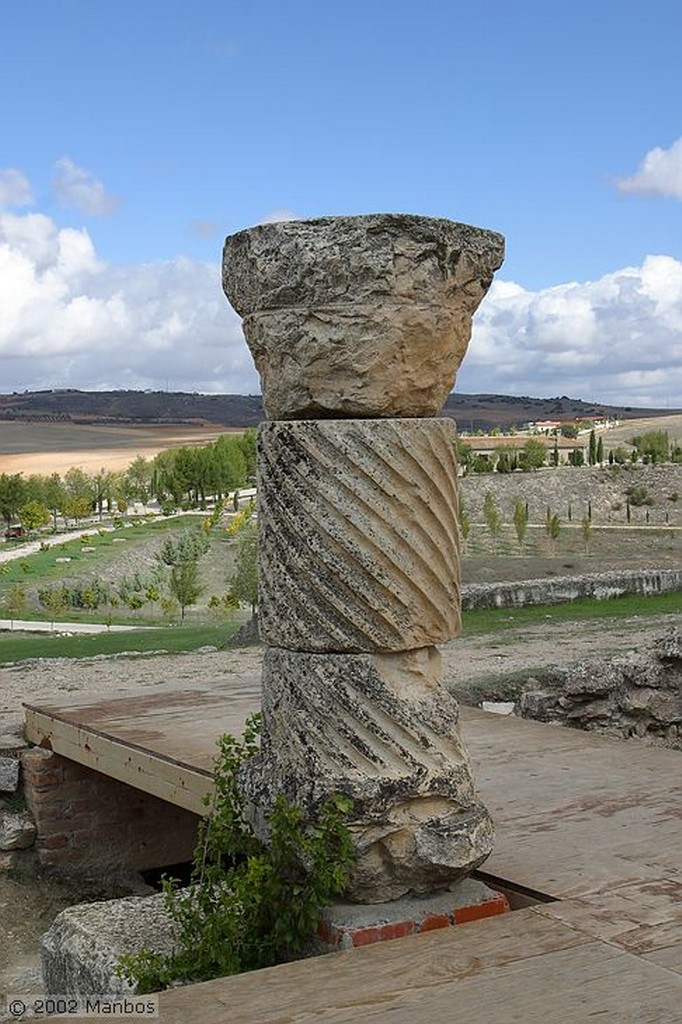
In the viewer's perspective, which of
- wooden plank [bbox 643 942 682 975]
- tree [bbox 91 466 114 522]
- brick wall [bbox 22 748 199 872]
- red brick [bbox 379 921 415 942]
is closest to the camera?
wooden plank [bbox 643 942 682 975]

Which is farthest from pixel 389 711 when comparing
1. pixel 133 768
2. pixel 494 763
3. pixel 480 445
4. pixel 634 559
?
pixel 480 445

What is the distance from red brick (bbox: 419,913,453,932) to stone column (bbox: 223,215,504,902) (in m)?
0.11

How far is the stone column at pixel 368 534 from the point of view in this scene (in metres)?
4.48

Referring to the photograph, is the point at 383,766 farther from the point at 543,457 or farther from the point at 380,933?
the point at 543,457

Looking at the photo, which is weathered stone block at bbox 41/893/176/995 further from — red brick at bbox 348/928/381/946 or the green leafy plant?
red brick at bbox 348/928/381/946

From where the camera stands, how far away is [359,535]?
4.53 m

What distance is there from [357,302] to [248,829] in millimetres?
2151

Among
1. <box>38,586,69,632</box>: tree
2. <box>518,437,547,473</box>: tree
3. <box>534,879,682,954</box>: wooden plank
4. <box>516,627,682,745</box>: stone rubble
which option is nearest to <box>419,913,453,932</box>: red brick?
<box>534,879,682,954</box>: wooden plank

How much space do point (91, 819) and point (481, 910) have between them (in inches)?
207

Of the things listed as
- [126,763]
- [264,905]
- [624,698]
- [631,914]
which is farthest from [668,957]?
[624,698]

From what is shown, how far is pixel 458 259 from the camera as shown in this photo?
460 centimetres

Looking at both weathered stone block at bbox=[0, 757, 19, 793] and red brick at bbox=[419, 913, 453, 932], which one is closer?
red brick at bbox=[419, 913, 453, 932]

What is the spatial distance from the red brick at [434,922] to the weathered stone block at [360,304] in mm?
1930

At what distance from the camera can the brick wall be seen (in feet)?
29.4
